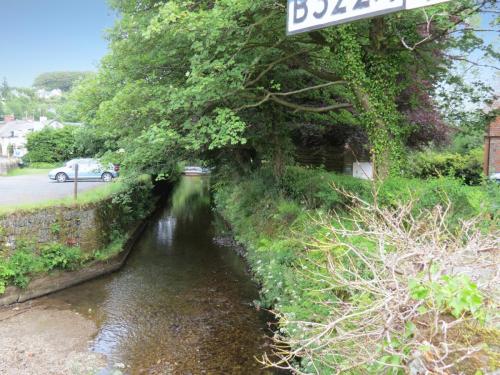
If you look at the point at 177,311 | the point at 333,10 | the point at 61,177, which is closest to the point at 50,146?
the point at 61,177

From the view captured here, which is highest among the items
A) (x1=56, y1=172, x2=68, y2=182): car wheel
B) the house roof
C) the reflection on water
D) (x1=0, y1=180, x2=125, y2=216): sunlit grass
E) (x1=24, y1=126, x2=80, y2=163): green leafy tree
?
the house roof

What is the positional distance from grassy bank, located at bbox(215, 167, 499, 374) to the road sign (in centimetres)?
175

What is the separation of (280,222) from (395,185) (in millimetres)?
4248

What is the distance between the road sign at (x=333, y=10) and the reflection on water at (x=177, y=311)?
217 inches

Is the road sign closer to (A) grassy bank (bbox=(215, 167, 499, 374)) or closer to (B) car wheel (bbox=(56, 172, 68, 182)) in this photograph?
(A) grassy bank (bbox=(215, 167, 499, 374))

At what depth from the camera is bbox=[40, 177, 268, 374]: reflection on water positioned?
22.8ft

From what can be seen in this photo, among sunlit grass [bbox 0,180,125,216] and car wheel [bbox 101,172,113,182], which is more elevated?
car wheel [bbox 101,172,113,182]

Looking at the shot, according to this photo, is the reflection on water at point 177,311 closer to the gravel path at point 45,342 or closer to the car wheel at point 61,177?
the gravel path at point 45,342

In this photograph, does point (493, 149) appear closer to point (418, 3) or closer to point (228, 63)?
point (228, 63)

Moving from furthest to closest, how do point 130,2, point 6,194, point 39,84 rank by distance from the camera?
1. point 39,84
2. point 6,194
3. point 130,2

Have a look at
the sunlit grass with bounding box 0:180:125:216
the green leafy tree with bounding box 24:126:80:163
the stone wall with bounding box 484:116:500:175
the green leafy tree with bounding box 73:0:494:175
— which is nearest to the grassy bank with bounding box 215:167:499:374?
the green leafy tree with bounding box 73:0:494:175

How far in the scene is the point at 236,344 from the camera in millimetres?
7465

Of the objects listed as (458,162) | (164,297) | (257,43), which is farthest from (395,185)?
(458,162)

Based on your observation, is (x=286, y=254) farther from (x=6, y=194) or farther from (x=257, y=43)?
(x=6, y=194)
